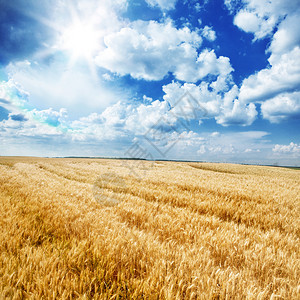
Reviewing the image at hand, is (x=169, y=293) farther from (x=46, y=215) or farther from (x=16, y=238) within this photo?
(x=46, y=215)

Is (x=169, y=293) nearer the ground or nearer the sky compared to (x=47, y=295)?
nearer the sky

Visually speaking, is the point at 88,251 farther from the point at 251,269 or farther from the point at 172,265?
the point at 251,269

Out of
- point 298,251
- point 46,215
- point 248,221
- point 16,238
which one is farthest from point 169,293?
point 248,221

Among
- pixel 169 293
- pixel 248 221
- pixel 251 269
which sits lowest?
pixel 248 221

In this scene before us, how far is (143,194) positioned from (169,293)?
21.4 ft

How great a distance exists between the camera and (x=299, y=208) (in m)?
6.45

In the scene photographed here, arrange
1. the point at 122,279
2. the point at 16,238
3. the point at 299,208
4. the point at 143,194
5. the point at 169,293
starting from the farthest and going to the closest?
1. the point at 143,194
2. the point at 299,208
3. the point at 16,238
4. the point at 122,279
5. the point at 169,293

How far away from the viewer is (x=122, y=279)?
6.21 feet

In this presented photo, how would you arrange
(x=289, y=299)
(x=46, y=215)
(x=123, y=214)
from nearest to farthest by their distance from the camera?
1. (x=289, y=299)
2. (x=46, y=215)
3. (x=123, y=214)

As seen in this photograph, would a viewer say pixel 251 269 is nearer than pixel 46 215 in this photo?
Yes

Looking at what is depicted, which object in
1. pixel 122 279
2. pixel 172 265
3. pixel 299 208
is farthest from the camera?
pixel 299 208

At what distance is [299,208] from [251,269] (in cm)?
606

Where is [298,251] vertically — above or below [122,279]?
below

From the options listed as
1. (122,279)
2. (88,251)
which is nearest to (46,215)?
(88,251)
